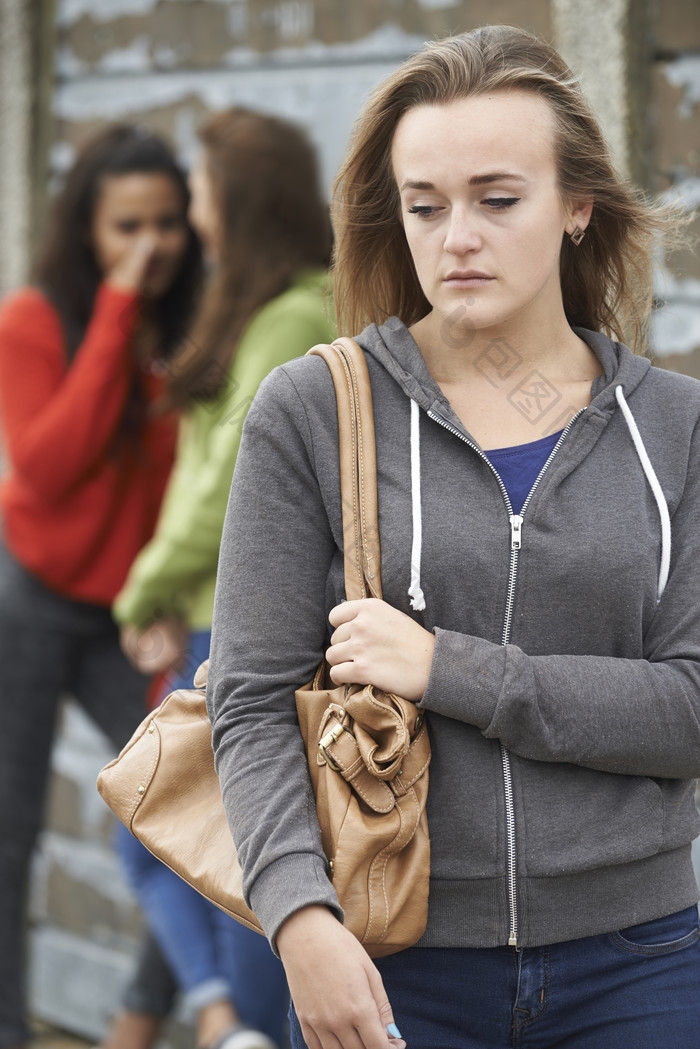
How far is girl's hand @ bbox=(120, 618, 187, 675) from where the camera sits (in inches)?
107

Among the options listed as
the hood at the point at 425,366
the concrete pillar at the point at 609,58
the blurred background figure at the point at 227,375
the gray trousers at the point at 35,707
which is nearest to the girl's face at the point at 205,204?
the blurred background figure at the point at 227,375

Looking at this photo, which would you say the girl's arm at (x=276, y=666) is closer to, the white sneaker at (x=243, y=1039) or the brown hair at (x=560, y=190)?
the brown hair at (x=560, y=190)

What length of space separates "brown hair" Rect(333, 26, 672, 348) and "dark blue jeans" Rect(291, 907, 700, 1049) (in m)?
0.80

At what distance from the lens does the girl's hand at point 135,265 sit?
118 inches

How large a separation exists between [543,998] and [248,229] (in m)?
1.72

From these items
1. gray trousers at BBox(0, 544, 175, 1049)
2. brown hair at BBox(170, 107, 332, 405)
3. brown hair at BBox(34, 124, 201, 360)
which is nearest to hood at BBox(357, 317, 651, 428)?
brown hair at BBox(170, 107, 332, 405)

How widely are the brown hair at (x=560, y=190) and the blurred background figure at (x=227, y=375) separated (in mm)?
811

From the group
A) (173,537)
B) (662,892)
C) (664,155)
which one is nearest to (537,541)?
(662,892)

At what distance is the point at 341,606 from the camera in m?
1.36

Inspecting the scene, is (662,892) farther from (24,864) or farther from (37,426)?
(24,864)

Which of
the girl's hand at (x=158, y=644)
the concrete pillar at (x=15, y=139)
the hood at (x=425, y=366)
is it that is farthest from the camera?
the concrete pillar at (x=15, y=139)

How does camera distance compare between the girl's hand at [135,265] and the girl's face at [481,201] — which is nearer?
the girl's face at [481,201]

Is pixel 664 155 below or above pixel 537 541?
above

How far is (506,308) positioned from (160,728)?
649mm
